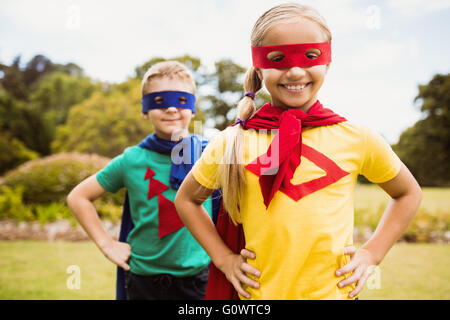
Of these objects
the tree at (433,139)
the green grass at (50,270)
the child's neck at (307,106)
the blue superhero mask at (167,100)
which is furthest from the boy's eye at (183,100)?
the tree at (433,139)

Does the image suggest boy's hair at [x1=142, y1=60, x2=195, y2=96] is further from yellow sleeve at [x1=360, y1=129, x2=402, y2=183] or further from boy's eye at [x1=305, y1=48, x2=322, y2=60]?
yellow sleeve at [x1=360, y1=129, x2=402, y2=183]

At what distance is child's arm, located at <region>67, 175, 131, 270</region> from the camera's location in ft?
8.22

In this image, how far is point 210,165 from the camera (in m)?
1.61

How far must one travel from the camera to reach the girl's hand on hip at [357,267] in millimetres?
1483

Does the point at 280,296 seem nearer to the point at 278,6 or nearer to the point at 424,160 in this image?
the point at 278,6

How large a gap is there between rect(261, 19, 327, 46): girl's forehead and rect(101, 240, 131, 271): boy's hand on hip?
1.71 m

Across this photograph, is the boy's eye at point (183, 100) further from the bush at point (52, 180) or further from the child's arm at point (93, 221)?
the bush at point (52, 180)

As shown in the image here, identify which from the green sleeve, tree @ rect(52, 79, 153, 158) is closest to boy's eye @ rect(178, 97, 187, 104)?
the green sleeve

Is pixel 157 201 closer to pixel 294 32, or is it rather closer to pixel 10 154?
pixel 294 32

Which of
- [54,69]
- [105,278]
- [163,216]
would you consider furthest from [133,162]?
[54,69]

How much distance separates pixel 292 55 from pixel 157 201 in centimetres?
142

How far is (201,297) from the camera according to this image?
2492 millimetres

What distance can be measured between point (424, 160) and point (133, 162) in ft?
83.3

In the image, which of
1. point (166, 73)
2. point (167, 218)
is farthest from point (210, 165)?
point (166, 73)
